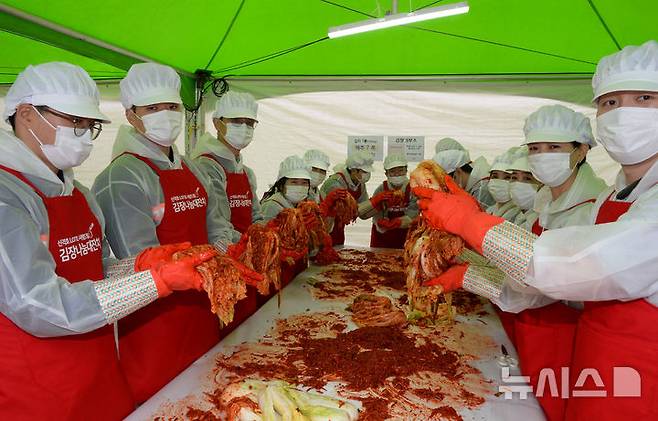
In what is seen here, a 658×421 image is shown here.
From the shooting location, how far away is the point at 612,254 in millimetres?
1908

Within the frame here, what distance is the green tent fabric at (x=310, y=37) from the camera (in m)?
4.88

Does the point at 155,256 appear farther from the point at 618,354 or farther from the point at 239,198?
the point at 239,198

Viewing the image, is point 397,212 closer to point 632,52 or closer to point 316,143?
point 316,143

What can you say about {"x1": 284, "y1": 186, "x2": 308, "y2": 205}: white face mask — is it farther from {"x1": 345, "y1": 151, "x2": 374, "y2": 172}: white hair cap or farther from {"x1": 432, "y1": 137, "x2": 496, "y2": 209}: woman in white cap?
{"x1": 345, "y1": 151, "x2": 374, "y2": 172}: white hair cap

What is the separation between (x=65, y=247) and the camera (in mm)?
2379

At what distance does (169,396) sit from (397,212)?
19.2ft

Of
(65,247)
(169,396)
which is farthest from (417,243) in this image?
(65,247)

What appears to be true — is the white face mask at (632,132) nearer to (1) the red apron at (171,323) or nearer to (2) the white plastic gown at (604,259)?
(2) the white plastic gown at (604,259)

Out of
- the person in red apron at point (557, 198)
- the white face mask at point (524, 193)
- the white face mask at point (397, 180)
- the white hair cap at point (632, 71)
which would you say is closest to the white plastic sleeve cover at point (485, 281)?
the person in red apron at point (557, 198)

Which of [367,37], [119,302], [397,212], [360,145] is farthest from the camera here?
[360,145]

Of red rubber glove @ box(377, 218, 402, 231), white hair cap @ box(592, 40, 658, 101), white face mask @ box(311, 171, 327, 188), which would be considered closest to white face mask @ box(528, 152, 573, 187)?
white hair cap @ box(592, 40, 658, 101)

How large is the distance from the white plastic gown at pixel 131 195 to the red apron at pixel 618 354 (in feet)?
8.63

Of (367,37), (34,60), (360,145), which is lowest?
(360,145)

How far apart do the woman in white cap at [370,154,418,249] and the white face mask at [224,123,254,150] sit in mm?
3525
